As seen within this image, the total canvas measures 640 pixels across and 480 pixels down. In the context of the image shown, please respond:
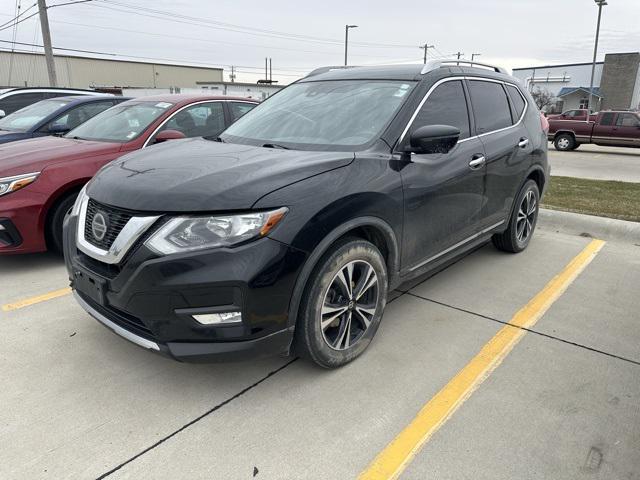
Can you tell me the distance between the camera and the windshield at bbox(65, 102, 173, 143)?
17.0 feet

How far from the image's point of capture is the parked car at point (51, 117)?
256 inches

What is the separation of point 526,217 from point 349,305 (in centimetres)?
300

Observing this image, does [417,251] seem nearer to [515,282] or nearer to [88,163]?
[515,282]

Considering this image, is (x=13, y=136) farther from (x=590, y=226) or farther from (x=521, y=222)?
(x=590, y=226)

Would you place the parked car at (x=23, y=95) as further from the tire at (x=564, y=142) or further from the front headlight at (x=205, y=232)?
the tire at (x=564, y=142)

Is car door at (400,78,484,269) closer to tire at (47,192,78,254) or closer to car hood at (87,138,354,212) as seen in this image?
car hood at (87,138,354,212)

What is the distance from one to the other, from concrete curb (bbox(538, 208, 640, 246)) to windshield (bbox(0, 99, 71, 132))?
709 cm

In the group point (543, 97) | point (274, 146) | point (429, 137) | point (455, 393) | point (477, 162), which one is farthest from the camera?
point (543, 97)

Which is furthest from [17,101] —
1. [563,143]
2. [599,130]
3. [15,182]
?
[599,130]

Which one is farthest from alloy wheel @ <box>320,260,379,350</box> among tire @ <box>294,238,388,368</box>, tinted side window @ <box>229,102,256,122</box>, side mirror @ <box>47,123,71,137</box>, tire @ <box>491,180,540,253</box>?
side mirror @ <box>47,123,71,137</box>

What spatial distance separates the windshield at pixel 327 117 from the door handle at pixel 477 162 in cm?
81

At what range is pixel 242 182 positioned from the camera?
2.46m

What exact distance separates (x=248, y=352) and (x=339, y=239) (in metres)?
0.80

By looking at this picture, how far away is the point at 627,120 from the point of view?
735 inches
